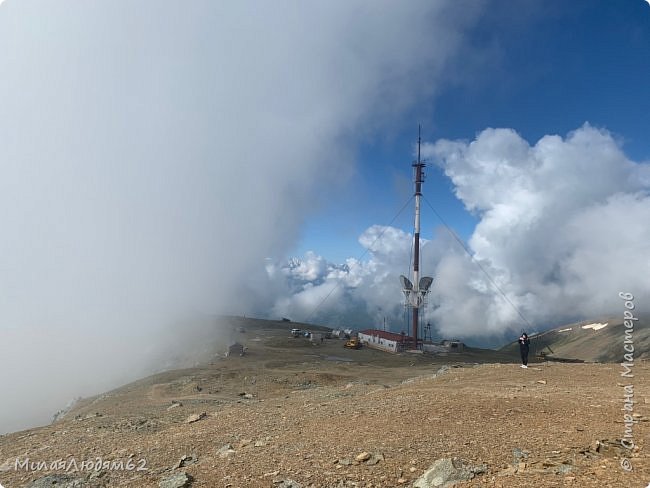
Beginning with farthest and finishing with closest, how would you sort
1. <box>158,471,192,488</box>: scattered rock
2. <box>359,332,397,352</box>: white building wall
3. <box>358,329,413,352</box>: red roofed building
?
1. <box>359,332,397,352</box>: white building wall
2. <box>358,329,413,352</box>: red roofed building
3. <box>158,471,192,488</box>: scattered rock

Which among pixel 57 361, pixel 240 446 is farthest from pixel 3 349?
pixel 240 446

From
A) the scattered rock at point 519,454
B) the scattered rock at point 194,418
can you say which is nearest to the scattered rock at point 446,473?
the scattered rock at point 519,454

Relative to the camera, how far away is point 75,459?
1457cm

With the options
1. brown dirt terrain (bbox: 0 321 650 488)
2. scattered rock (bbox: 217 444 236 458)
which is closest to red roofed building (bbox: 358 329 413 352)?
brown dirt terrain (bbox: 0 321 650 488)

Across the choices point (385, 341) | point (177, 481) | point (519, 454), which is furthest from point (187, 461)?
point (385, 341)

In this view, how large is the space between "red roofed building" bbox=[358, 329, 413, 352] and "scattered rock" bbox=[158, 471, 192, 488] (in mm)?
57397

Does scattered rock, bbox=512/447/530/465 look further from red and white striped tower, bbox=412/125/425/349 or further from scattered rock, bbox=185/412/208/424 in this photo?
red and white striped tower, bbox=412/125/425/349

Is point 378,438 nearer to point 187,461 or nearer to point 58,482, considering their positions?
point 187,461

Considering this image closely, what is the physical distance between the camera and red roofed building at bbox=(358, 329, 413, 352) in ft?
218

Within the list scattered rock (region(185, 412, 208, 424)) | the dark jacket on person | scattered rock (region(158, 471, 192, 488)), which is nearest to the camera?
scattered rock (region(158, 471, 192, 488))

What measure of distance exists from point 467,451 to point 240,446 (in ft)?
23.8

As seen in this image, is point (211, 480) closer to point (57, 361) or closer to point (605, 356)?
point (57, 361)

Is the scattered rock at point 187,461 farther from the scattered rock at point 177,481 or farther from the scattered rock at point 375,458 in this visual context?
the scattered rock at point 375,458

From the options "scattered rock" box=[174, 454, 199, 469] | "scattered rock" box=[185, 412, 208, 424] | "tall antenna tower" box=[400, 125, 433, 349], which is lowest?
"scattered rock" box=[174, 454, 199, 469]
